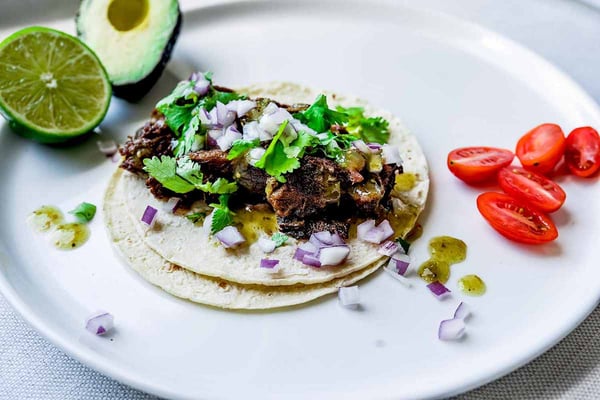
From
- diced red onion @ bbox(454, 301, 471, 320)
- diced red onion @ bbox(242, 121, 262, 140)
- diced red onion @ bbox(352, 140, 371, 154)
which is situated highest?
diced red onion @ bbox(352, 140, 371, 154)

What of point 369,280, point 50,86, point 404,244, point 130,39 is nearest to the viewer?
point 369,280

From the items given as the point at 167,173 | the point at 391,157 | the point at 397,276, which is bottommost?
the point at 397,276

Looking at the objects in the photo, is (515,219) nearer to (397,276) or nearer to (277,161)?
(397,276)

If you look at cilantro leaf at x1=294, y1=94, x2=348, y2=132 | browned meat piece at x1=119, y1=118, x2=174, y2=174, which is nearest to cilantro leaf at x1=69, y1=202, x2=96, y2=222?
browned meat piece at x1=119, y1=118, x2=174, y2=174

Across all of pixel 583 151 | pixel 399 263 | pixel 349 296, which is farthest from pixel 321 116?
pixel 583 151

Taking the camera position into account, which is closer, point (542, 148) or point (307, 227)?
point (307, 227)

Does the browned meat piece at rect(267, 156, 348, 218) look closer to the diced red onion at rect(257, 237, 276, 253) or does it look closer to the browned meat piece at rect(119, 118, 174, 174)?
the diced red onion at rect(257, 237, 276, 253)
